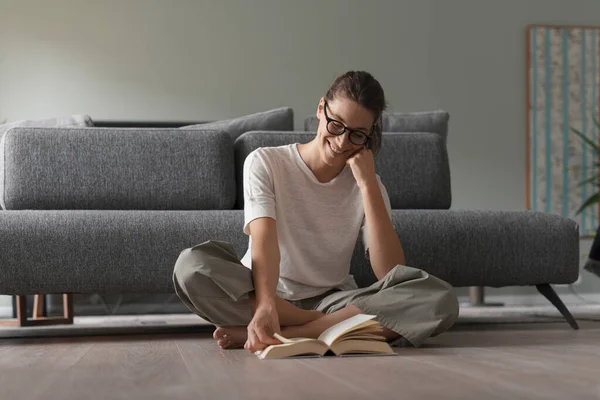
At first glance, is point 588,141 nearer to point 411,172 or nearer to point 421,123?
point 421,123

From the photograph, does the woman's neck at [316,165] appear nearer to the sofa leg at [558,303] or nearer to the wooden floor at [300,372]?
the wooden floor at [300,372]

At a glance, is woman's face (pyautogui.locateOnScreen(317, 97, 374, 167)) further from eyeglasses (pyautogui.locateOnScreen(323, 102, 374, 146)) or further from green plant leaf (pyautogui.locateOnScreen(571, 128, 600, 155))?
green plant leaf (pyautogui.locateOnScreen(571, 128, 600, 155))

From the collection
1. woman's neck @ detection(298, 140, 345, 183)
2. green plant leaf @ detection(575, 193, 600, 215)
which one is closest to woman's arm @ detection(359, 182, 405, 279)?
woman's neck @ detection(298, 140, 345, 183)

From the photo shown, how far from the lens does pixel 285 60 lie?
5918 millimetres

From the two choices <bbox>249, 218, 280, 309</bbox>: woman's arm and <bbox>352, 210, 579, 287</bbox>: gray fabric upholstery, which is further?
<bbox>352, 210, 579, 287</bbox>: gray fabric upholstery

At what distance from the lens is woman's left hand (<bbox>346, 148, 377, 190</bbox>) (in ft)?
7.61

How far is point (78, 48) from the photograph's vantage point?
5.77 metres

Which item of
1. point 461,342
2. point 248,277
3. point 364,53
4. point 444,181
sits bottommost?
point 461,342

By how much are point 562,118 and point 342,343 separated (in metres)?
4.48

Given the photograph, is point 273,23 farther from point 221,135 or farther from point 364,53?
point 221,135

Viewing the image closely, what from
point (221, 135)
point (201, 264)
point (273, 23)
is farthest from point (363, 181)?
point (273, 23)

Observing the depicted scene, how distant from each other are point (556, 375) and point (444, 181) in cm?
139

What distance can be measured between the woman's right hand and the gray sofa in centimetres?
62

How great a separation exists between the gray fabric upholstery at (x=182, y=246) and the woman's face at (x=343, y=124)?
0.53 m
